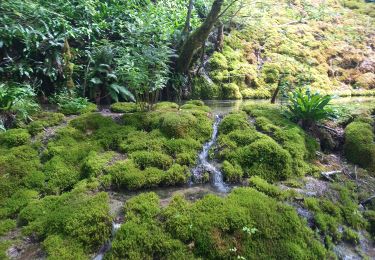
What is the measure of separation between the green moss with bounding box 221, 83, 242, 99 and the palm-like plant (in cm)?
472

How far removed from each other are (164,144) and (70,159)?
181 cm

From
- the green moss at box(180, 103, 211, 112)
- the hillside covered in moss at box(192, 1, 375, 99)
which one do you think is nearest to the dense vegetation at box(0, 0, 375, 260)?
the green moss at box(180, 103, 211, 112)

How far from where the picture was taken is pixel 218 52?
12781 mm

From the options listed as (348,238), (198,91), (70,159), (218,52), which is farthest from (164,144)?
(218,52)

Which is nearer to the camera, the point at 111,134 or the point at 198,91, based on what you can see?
the point at 111,134

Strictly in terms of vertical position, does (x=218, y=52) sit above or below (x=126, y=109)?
above

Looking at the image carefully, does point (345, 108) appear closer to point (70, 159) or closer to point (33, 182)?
point (70, 159)

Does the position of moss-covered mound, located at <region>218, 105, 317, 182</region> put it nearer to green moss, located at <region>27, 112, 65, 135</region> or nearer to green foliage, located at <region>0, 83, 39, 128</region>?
green moss, located at <region>27, 112, 65, 135</region>

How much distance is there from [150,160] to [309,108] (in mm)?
4062

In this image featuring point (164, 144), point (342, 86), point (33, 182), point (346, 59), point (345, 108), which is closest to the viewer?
point (33, 182)

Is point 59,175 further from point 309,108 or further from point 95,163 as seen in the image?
point 309,108

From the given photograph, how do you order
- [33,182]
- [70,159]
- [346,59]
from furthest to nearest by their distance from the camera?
[346,59] < [70,159] < [33,182]

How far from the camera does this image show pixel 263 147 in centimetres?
566

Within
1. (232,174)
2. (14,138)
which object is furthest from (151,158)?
(14,138)
